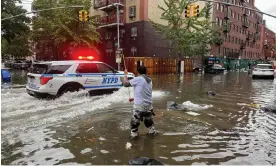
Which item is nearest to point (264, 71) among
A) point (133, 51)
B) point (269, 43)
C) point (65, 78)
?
point (133, 51)

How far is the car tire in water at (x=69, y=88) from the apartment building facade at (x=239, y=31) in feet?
145

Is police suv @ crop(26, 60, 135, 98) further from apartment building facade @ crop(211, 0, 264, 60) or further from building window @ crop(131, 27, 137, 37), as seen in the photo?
apartment building facade @ crop(211, 0, 264, 60)

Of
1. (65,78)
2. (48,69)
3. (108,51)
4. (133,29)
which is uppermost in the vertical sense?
(133,29)

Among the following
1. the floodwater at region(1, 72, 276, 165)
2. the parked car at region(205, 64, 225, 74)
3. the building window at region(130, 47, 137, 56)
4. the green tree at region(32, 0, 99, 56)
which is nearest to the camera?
the floodwater at region(1, 72, 276, 165)

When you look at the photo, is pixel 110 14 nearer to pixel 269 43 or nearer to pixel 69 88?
pixel 69 88

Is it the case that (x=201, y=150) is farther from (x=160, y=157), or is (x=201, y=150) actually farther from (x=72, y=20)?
(x=72, y=20)

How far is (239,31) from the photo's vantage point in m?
68.1

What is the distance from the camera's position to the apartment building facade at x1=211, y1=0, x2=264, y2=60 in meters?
57.9

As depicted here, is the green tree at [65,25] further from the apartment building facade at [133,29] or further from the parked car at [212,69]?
the parked car at [212,69]

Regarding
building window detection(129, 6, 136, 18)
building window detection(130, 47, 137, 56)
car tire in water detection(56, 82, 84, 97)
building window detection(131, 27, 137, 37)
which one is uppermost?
building window detection(129, 6, 136, 18)

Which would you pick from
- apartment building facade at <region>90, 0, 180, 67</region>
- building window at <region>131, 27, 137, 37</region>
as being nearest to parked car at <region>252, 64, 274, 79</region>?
apartment building facade at <region>90, 0, 180, 67</region>

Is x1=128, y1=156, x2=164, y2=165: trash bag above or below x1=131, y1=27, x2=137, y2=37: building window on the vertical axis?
below

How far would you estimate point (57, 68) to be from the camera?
1118cm

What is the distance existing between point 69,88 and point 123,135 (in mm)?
5590
